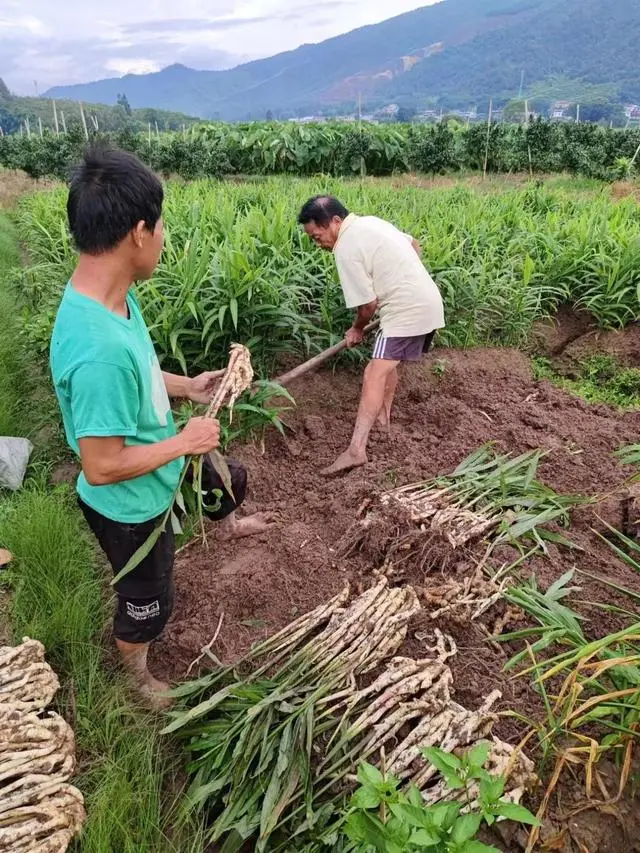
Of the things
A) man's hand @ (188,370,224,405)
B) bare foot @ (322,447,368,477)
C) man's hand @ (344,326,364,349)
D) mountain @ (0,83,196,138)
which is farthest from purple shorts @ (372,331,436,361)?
mountain @ (0,83,196,138)

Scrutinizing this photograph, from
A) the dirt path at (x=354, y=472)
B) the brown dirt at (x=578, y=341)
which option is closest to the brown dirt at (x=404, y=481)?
the dirt path at (x=354, y=472)

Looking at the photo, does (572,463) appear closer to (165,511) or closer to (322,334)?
(322,334)

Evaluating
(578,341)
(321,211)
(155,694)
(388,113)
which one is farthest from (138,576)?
(388,113)

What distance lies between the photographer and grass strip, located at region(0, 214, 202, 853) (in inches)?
61.2

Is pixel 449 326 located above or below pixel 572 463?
above

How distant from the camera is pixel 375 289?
328cm

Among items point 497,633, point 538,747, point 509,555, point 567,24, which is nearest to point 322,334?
point 509,555

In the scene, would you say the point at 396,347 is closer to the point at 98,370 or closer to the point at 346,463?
the point at 346,463

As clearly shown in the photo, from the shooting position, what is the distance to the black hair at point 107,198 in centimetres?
134

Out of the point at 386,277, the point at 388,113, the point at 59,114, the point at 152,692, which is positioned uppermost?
the point at 388,113

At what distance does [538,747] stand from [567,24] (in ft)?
716

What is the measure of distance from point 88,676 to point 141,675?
17 centimetres

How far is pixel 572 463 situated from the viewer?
2.95m

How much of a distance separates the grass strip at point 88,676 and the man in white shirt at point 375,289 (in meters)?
1.28
